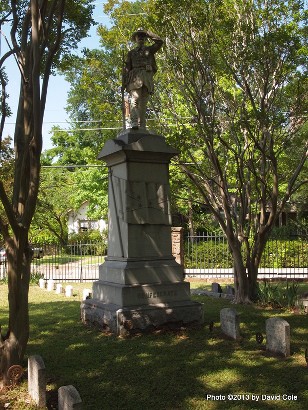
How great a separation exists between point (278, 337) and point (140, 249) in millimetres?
3255

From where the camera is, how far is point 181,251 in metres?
20.6

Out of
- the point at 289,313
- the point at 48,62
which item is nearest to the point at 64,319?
the point at 289,313

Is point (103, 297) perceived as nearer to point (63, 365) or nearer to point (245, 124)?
point (63, 365)

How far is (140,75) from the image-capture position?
9.91 metres

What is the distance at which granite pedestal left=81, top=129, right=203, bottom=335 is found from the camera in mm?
8641

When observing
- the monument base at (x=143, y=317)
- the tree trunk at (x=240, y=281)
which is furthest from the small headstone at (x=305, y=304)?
the monument base at (x=143, y=317)

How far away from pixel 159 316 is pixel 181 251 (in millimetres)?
12055

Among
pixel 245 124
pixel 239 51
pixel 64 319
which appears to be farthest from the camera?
pixel 239 51

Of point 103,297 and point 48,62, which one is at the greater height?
point 48,62

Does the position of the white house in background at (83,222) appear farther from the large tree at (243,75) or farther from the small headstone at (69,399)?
the small headstone at (69,399)

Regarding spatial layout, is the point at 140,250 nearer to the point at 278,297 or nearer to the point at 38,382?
the point at 38,382

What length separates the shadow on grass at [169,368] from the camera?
17.0 ft

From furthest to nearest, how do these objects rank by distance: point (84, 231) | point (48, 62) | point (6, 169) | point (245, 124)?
point (84, 231) → point (6, 169) → point (245, 124) → point (48, 62)

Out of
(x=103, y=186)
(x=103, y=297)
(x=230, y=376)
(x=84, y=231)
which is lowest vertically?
(x=230, y=376)
